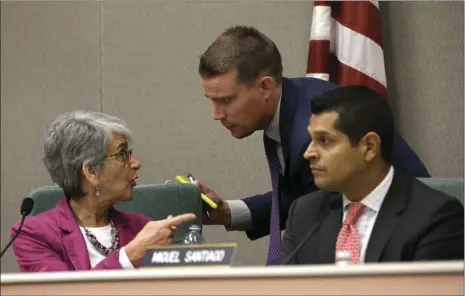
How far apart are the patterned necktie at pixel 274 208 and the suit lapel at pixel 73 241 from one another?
24.2 inches

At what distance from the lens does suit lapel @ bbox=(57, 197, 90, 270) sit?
2.75 meters

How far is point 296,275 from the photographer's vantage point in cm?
177

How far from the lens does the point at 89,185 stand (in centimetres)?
291

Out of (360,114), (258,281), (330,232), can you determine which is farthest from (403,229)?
→ (258,281)

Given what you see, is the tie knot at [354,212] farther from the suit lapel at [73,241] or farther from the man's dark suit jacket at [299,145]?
the suit lapel at [73,241]

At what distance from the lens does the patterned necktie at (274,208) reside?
300 cm

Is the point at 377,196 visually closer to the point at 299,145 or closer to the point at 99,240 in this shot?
the point at 299,145

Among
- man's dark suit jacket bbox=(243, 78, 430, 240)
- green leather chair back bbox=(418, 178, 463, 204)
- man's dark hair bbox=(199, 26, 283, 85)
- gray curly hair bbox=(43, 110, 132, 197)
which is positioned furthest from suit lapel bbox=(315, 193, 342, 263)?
gray curly hair bbox=(43, 110, 132, 197)

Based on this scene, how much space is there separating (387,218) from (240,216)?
1123mm

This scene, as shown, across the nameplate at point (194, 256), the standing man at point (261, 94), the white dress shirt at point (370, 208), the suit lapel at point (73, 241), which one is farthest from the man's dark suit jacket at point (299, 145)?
the nameplate at point (194, 256)

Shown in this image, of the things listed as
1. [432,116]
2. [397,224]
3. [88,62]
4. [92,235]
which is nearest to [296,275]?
[397,224]

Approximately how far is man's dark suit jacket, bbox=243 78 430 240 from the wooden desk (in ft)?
3.30

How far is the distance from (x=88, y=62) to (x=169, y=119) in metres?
0.49

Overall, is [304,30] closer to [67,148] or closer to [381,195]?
[67,148]
